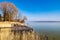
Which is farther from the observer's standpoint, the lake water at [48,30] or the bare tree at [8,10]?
the lake water at [48,30]

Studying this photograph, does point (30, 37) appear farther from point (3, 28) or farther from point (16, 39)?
point (3, 28)

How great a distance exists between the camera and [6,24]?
6.37m

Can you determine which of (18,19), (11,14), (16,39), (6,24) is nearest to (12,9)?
(11,14)

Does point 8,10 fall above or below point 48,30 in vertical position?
above

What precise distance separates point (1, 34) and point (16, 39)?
0.54 m

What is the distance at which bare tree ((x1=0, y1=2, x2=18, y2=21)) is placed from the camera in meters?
7.50

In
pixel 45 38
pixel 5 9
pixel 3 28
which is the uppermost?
pixel 5 9

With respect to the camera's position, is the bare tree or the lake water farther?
the lake water

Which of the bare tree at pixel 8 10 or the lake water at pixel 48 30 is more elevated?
the bare tree at pixel 8 10

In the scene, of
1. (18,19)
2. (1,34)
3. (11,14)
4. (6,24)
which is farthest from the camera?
(18,19)

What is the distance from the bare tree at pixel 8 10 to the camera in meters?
7.50

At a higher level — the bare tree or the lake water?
the bare tree

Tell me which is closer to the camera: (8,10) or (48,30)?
(8,10)

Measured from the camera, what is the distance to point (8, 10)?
7641 millimetres
